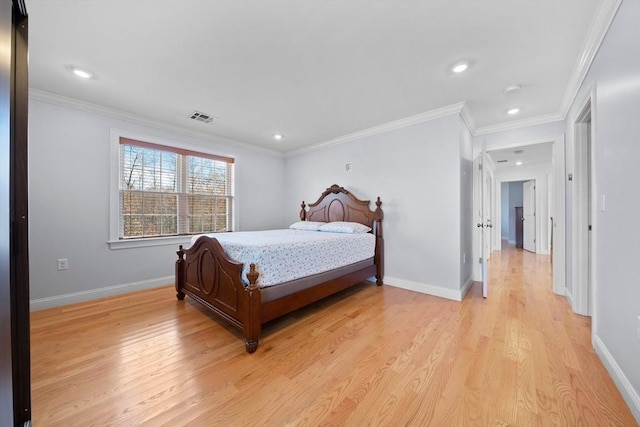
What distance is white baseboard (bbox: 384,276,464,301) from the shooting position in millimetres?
2934

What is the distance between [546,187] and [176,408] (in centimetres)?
799

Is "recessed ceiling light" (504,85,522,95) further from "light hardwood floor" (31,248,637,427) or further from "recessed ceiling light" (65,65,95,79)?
"recessed ceiling light" (65,65,95,79)

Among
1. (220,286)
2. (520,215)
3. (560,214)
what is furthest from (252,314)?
(520,215)

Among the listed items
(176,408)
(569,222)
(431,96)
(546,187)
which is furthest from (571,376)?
(546,187)

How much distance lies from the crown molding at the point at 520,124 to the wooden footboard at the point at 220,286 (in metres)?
3.91

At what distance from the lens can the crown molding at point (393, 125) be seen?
2.95m

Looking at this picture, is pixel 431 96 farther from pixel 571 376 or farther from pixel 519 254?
pixel 519 254

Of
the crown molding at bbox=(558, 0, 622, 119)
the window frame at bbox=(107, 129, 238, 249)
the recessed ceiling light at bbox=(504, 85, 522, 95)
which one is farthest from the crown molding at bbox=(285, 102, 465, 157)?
the window frame at bbox=(107, 129, 238, 249)

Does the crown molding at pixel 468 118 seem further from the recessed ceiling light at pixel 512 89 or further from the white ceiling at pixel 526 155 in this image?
the white ceiling at pixel 526 155

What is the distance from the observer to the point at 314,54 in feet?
6.51

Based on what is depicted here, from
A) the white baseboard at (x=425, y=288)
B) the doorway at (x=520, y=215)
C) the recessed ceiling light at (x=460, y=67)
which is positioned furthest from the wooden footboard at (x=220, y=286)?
the doorway at (x=520, y=215)

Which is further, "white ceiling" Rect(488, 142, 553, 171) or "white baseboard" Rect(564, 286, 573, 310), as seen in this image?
"white ceiling" Rect(488, 142, 553, 171)

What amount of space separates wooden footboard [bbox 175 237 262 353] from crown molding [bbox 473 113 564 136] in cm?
391

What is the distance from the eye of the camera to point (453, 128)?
2957 mm
